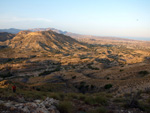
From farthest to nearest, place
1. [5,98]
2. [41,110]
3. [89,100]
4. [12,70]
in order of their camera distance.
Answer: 1. [12,70]
2. [89,100]
3. [5,98]
4. [41,110]

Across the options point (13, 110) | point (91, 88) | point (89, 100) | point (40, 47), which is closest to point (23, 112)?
point (13, 110)

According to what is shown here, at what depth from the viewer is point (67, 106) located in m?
8.42

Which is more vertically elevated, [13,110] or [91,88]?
[13,110]

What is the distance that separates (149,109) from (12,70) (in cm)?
5937

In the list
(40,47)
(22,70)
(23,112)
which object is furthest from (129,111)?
(40,47)

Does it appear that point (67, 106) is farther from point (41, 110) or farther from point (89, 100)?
point (89, 100)

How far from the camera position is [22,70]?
58781mm

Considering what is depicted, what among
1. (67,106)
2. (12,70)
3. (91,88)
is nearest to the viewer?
(67,106)

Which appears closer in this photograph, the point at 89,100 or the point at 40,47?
the point at 89,100

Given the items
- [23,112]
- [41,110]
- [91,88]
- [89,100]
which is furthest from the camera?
[91,88]

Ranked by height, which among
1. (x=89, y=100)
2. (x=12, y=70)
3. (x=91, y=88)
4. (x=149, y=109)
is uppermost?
(x=149, y=109)

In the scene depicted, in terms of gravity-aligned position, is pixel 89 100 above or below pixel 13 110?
below

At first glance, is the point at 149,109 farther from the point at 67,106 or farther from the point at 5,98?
the point at 5,98

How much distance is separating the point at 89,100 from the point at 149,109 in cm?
450
